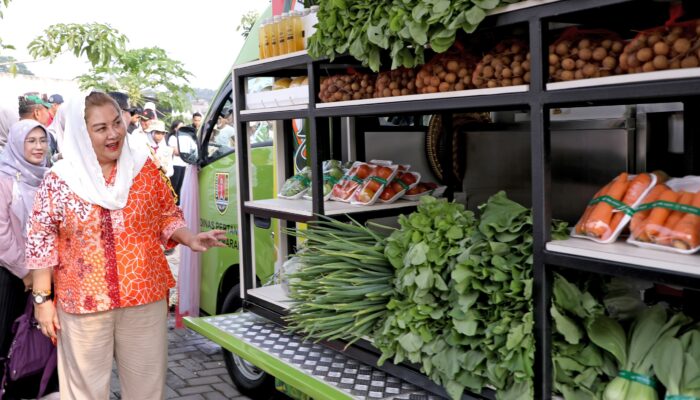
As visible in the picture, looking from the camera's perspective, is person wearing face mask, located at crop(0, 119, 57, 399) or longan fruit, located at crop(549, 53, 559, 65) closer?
longan fruit, located at crop(549, 53, 559, 65)

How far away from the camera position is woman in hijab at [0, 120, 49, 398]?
4297 mm

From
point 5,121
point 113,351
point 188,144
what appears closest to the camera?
point 113,351

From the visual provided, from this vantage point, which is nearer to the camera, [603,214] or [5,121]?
[603,214]

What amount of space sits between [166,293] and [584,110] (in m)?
2.48

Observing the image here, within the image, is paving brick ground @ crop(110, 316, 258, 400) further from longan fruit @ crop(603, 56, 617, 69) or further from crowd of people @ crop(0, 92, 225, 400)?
longan fruit @ crop(603, 56, 617, 69)

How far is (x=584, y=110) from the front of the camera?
12.0 feet

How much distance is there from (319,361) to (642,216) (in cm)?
174

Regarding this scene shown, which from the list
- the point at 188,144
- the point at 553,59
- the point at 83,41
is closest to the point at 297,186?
the point at 188,144

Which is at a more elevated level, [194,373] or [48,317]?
[48,317]

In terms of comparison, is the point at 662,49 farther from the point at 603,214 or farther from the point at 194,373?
the point at 194,373

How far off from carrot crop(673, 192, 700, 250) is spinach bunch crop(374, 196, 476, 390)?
78 cm

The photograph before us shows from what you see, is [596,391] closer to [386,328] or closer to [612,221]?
[612,221]

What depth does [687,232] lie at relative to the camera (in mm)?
2104

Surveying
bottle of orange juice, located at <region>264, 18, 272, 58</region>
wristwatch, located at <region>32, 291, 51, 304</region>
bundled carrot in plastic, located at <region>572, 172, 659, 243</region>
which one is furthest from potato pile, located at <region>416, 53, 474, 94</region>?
wristwatch, located at <region>32, 291, 51, 304</region>
